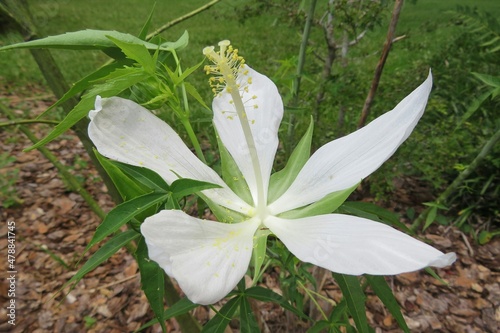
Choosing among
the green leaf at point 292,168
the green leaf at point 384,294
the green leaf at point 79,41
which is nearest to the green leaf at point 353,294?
the green leaf at point 384,294

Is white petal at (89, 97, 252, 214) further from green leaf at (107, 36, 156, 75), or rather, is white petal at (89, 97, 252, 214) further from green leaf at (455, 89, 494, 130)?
green leaf at (455, 89, 494, 130)

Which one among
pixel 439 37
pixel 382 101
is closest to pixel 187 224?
pixel 382 101

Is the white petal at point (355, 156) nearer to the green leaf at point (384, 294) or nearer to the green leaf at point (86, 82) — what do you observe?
the green leaf at point (384, 294)

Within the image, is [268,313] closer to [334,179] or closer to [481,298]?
[481,298]

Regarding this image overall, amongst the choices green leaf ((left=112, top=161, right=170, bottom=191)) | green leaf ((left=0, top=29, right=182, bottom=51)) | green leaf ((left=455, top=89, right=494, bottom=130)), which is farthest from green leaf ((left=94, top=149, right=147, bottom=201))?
green leaf ((left=455, top=89, right=494, bottom=130))

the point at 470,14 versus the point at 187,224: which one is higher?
the point at 187,224

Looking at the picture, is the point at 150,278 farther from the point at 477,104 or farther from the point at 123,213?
the point at 477,104
